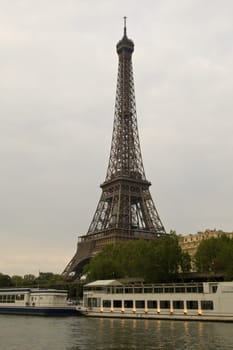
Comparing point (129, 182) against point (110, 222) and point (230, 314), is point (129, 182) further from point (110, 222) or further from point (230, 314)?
point (230, 314)

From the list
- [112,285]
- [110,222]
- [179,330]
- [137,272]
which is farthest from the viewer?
[110,222]

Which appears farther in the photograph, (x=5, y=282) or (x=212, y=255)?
(x=5, y=282)

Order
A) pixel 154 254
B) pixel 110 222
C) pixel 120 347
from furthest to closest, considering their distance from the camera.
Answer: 1. pixel 110 222
2. pixel 154 254
3. pixel 120 347

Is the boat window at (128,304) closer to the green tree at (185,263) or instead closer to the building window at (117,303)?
the building window at (117,303)

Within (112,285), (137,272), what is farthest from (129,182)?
(112,285)

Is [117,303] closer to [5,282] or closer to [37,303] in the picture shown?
[37,303]

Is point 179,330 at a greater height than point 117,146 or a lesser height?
lesser

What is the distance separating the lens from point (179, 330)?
49.3 meters

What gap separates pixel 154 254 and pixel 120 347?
154ft

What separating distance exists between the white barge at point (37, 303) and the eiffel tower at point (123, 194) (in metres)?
44.0

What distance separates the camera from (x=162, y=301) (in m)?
68.9

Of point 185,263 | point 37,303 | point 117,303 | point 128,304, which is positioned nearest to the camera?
point 128,304

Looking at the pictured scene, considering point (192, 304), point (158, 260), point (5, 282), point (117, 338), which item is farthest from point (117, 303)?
point (5, 282)

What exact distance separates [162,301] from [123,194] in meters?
69.5
